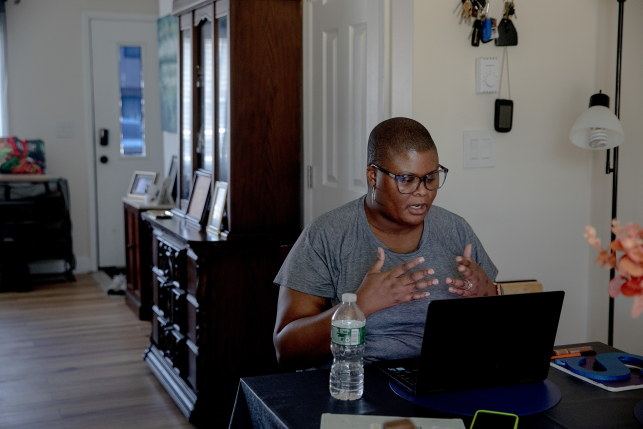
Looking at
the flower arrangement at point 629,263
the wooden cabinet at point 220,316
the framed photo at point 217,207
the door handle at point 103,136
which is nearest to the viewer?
the flower arrangement at point 629,263

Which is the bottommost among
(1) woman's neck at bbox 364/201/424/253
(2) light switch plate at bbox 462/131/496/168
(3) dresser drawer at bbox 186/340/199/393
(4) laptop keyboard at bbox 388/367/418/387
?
(3) dresser drawer at bbox 186/340/199/393

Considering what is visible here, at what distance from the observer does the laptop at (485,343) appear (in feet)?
4.07

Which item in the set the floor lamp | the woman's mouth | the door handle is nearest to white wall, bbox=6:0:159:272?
the door handle

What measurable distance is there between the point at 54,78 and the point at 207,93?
113 inches

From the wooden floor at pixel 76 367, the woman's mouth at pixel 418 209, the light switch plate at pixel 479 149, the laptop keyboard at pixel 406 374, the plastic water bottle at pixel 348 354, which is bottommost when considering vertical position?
the wooden floor at pixel 76 367

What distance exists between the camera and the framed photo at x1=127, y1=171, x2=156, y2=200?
4559mm

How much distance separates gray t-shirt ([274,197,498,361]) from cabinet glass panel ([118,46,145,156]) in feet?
13.9

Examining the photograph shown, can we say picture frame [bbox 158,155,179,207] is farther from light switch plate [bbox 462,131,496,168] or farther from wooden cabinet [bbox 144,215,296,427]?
light switch plate [bbox 462,131,496,168]

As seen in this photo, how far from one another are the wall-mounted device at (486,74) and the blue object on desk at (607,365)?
106 cm

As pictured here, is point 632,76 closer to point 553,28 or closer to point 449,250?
point 553,28

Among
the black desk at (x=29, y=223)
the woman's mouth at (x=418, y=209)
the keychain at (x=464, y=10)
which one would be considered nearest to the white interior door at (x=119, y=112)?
the black desk at (x=29, y=223)

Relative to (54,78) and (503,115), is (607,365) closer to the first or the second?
(503,115)

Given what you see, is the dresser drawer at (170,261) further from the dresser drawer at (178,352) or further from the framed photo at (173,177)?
the framed photo at (173,177)

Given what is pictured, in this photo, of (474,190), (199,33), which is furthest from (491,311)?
(199,33)
